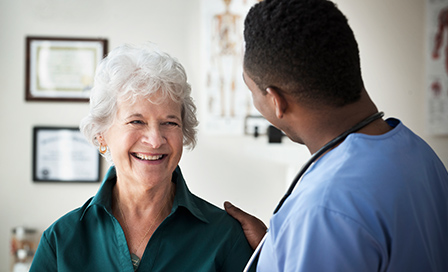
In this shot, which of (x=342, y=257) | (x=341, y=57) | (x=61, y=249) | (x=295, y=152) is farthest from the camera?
(x=295, y=152)

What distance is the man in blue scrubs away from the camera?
2.38 ft

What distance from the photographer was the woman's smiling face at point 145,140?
1376mm

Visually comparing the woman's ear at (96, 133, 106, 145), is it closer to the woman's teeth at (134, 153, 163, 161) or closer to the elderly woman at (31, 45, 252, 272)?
the elderly woman at (31, 45, 252, 272)

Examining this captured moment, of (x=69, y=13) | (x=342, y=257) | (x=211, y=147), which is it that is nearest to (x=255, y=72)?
(x=342, y=257)

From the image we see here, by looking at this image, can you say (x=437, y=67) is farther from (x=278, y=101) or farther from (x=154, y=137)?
(x=278, y=101)

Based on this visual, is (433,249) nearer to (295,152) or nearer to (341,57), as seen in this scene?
(341,57)

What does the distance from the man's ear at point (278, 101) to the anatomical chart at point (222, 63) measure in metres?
2.25

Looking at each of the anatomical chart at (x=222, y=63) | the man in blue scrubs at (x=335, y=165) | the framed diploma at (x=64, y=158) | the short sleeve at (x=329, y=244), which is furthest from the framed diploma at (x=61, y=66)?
the short sleeve at (x=329, y=244)

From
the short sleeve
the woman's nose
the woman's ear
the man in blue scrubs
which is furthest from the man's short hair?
the woman's ear

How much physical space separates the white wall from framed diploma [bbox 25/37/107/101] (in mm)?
54

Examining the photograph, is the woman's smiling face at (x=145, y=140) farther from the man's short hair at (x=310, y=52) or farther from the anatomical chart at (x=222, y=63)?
the anatomical chart at (x=222, y=63)

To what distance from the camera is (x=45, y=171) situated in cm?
312

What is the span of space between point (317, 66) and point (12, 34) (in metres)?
2.87

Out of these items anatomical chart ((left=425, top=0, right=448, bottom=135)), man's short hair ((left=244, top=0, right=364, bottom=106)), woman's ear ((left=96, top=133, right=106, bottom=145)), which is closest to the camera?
Result: man's short hair ((left=244, top=0, right=364, bottom=106))
